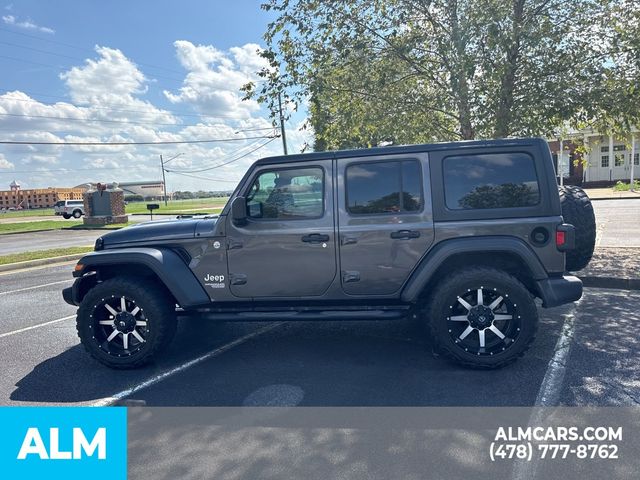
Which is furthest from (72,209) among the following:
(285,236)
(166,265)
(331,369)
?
(331,369)

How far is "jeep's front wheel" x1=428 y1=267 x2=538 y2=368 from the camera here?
12.7 feet

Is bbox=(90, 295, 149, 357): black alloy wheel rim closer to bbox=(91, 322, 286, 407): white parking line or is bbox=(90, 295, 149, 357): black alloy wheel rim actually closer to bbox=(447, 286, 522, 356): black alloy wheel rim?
bbox=(91, 322, 286, 407): white parking line

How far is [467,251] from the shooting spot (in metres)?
3.94

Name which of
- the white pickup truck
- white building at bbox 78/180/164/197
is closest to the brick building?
white building at bbox 78/180/164/197

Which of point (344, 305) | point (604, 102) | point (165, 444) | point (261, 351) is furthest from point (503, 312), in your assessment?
point (604, 102)

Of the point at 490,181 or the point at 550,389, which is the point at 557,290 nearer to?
the point at 550,389

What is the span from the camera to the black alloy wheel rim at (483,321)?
12.8 feet

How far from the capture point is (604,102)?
773 cm

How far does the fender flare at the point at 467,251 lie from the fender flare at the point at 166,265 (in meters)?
2.03

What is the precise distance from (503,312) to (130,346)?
3.55 meters

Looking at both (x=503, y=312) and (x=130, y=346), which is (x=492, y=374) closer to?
(x=503, y=312)

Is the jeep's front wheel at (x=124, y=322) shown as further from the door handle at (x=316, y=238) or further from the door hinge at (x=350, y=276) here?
the door hinge at (x=350, y=276)

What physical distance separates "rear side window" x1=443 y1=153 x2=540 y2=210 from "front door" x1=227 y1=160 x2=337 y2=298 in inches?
45.4

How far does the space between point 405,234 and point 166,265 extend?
228 centimetres
